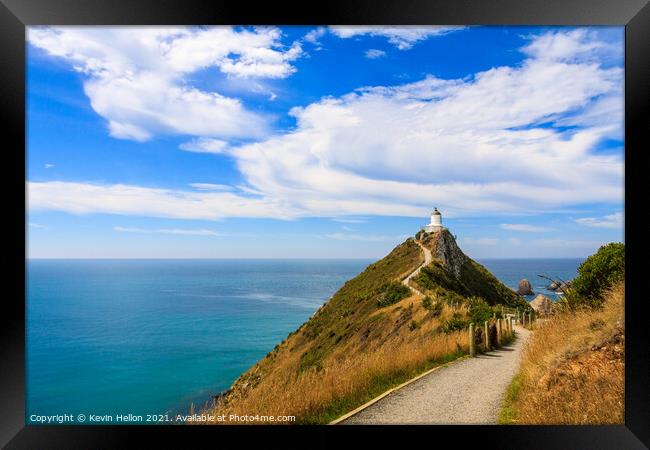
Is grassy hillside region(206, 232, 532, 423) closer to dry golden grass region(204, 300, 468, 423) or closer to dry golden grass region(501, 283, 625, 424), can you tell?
dry golden grass region(204, 300, 468, 423)

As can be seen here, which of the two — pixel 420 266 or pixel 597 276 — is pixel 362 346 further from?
pixel 597 276

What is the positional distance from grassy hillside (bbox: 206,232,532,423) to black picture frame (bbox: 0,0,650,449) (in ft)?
1.97

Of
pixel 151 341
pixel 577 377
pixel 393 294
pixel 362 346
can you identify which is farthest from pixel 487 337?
pixel 151 341

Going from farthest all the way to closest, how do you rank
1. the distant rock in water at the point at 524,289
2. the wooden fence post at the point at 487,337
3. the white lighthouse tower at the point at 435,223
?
the distant rock in water at the point at 524,289 < the white lighthouse tower at the point at 435,223 < the wooden fence post at the point at 487,337

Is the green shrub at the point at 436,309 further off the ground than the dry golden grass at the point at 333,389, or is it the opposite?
the dry golden grass at the point at 333,389

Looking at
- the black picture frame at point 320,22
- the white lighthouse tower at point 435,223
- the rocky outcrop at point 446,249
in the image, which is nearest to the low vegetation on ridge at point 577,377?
the black picture frame at point 320,22

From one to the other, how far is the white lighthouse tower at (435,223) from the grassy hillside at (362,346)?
1.38 meters

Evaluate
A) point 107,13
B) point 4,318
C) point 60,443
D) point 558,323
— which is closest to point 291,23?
point 107,13

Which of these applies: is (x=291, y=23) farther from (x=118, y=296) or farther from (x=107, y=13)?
(x=118, y=296)

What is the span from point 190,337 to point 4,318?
1232 inches

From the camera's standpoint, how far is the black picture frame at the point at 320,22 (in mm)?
4414

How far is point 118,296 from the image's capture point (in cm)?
5209

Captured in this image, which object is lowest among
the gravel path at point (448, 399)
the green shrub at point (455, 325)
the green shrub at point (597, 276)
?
the green shrub at point (455, 325)

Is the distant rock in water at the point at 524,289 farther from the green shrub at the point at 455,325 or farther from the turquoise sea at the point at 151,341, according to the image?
the green shrub at the point at 455,325
